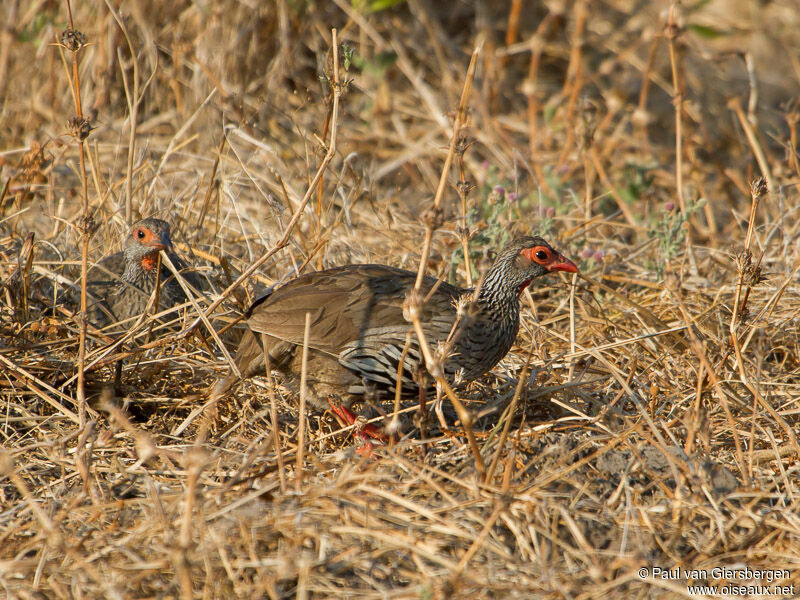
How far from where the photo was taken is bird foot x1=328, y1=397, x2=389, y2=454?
11.5 ft

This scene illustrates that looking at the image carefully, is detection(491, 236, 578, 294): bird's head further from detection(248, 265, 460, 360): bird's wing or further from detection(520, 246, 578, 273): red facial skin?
detection(248, 265, 460, 360): bird's wing

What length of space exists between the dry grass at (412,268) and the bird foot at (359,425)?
0.23 ft

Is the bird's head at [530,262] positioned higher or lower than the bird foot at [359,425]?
higher

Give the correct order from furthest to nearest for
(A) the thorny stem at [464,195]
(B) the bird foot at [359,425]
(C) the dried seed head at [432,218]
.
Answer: (B) the bird foot at [359,425]
(A) the thorny stem at [464,195]
(C) the dried seed head at [432,218]

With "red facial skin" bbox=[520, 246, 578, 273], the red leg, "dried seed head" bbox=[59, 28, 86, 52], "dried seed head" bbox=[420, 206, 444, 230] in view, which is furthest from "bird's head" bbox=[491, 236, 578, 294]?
"dried seed head" bbox=[59, 28, 86, 52]

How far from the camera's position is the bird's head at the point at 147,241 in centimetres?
432

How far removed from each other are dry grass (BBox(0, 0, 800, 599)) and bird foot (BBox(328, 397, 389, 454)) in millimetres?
70

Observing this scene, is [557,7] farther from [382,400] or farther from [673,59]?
[382,400]

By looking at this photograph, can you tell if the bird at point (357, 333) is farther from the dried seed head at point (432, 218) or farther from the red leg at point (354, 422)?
the dried seed head at point (432, 218)

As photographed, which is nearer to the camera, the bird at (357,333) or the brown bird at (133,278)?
the bird at (357,333)

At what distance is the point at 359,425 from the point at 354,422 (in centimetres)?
23

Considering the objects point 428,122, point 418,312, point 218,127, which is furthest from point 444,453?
point 428,122

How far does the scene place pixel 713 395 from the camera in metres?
3.80

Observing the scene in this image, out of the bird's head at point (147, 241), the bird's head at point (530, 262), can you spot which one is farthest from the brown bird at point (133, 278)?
the bird's head at point (530, 262)
